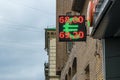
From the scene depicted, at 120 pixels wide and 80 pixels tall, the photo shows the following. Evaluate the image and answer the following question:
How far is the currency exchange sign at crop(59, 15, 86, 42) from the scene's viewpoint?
2241 centimetres

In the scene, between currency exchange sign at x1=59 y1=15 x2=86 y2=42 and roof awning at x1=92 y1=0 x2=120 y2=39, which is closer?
roof awning at x1=92 y1=0 x2=120 y2=39

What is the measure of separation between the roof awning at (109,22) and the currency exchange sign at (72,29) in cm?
293

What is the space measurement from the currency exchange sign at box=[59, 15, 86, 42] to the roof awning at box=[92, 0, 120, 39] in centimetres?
293

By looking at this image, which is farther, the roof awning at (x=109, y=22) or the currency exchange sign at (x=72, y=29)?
the currency exchange sign at (x=72, y=29)

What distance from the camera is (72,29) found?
22547mm

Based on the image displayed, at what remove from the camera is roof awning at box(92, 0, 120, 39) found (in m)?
16.1

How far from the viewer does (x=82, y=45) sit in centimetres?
2823

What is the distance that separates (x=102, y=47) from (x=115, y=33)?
110cm

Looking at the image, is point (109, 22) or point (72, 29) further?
point (72, 29)

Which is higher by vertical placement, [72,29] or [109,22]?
[109,22]

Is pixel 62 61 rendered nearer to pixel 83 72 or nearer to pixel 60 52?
pixel 60 52

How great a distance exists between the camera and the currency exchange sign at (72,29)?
22408 millimetres

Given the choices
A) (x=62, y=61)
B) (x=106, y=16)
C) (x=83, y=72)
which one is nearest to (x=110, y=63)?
(x=106, y=16)

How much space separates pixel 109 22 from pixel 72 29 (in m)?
4.81
